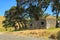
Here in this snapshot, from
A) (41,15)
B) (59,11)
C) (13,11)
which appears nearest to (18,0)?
(13,11)

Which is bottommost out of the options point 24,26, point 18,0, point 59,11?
point 24,26

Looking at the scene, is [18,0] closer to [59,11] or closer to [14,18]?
[14,18]

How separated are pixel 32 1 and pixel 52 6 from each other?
19.2 ft

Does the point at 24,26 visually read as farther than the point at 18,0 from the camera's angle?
Yes

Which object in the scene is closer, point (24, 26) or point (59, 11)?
point (59, 11)

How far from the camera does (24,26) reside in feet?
210

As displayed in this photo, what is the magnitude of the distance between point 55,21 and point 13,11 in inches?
506

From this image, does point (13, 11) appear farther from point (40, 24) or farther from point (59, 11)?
point (59, 11)

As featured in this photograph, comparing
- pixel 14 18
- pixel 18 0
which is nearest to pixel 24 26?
pixel 14 18

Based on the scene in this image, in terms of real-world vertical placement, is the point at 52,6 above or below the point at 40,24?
above

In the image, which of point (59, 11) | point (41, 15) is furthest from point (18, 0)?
point (59, 11)

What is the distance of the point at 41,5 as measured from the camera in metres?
57.7

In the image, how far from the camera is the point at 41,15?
193 feet

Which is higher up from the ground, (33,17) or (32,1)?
(32,1)
